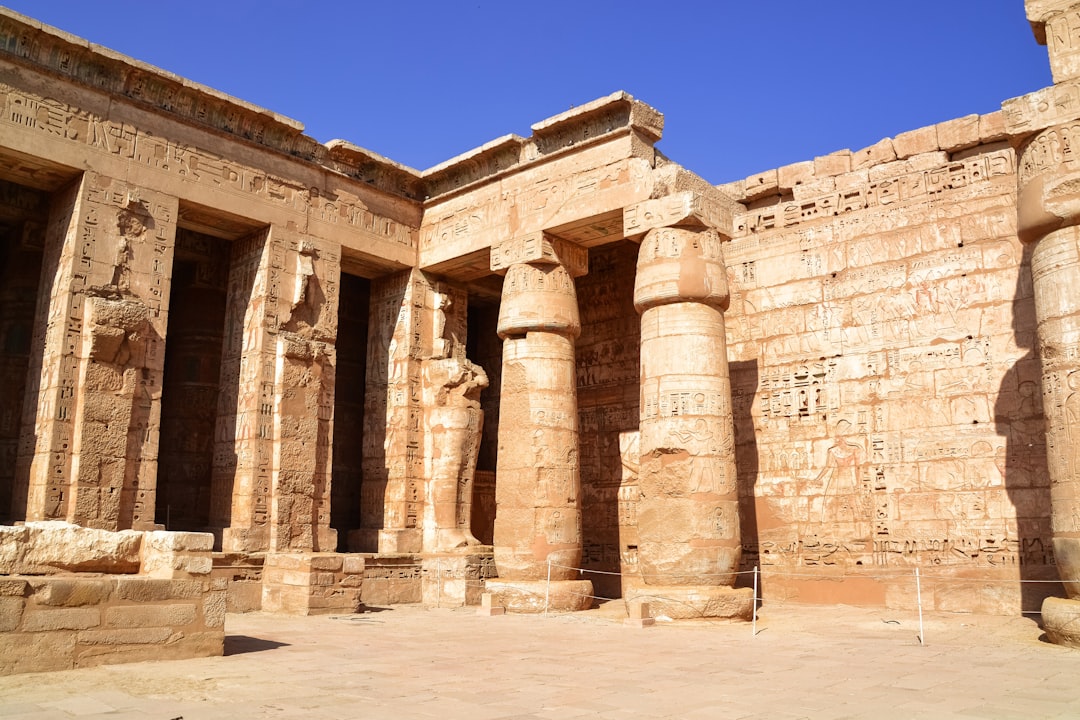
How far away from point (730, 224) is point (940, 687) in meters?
7.39

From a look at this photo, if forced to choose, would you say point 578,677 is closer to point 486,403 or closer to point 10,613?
point 10,613

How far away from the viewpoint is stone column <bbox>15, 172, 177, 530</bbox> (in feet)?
35.1

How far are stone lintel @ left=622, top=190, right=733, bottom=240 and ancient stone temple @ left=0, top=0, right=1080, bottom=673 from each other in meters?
0.05

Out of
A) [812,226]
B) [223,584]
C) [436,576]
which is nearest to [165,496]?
[436,576]

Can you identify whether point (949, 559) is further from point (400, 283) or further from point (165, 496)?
point (165, 496)

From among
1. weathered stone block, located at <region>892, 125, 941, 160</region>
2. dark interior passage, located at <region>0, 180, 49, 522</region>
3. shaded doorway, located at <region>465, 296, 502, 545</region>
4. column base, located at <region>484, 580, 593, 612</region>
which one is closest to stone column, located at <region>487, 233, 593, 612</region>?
column base, located at <region>484, 580, 593, 612</region>

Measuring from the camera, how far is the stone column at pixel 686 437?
412 inches

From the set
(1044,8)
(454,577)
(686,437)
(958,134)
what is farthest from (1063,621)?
(454,577)

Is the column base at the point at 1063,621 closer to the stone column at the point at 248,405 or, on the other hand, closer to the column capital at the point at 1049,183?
the column capital at the point at 1049,183

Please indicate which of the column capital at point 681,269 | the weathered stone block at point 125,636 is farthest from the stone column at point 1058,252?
the weathered stone block at point 125,636

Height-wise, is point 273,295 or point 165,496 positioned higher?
point 273,295

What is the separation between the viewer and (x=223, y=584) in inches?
269

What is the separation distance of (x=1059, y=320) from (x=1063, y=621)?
9.01ft

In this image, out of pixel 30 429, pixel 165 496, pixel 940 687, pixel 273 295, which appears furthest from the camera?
pixel 165 496
